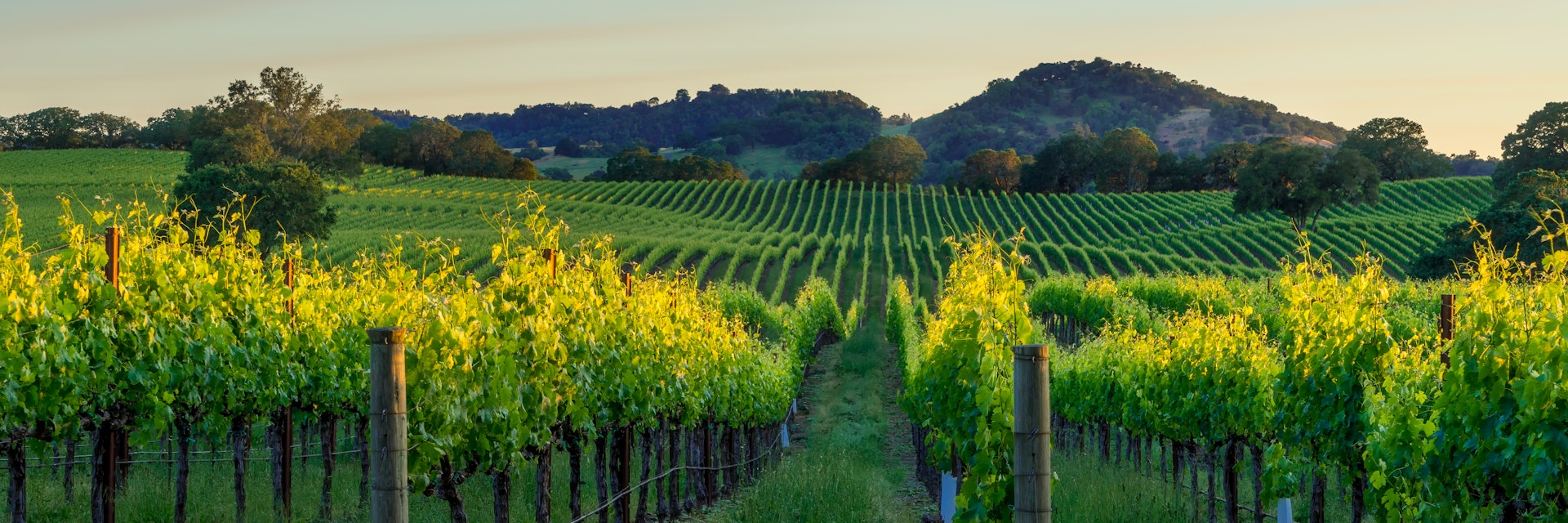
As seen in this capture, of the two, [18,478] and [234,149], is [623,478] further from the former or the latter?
[234,149]

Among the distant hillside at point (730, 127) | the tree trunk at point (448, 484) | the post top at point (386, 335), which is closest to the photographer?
the post top at point (386, 335)

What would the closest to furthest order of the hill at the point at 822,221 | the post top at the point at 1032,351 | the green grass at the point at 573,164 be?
the post top at the point at 1032,351 → the hill at the point at 822,221 → the green grass at the point at 573,164

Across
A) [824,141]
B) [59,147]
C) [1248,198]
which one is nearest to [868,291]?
[1248,198]

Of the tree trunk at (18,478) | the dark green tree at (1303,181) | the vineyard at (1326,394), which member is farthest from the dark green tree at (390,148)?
the tree trunk at (18,478)

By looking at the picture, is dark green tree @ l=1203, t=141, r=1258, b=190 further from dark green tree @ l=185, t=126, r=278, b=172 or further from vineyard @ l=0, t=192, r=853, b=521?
vineyard @ l=0, t=192, r=853, b=521

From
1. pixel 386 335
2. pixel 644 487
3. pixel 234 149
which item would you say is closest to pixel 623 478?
pixel 644 487

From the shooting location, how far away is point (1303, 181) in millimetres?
60094

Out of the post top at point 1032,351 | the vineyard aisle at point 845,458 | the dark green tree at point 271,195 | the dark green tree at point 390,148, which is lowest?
the vineyard aisle at point 845,458

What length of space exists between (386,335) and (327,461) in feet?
29.7

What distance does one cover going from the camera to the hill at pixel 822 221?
2136 inches

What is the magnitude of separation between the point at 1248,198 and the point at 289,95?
6507cm

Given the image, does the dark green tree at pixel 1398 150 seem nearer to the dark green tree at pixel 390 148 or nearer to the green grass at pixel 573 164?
the dark green tree at pixel 390 148

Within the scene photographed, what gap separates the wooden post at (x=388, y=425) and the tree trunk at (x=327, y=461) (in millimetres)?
7135

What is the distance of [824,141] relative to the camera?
15975cm
